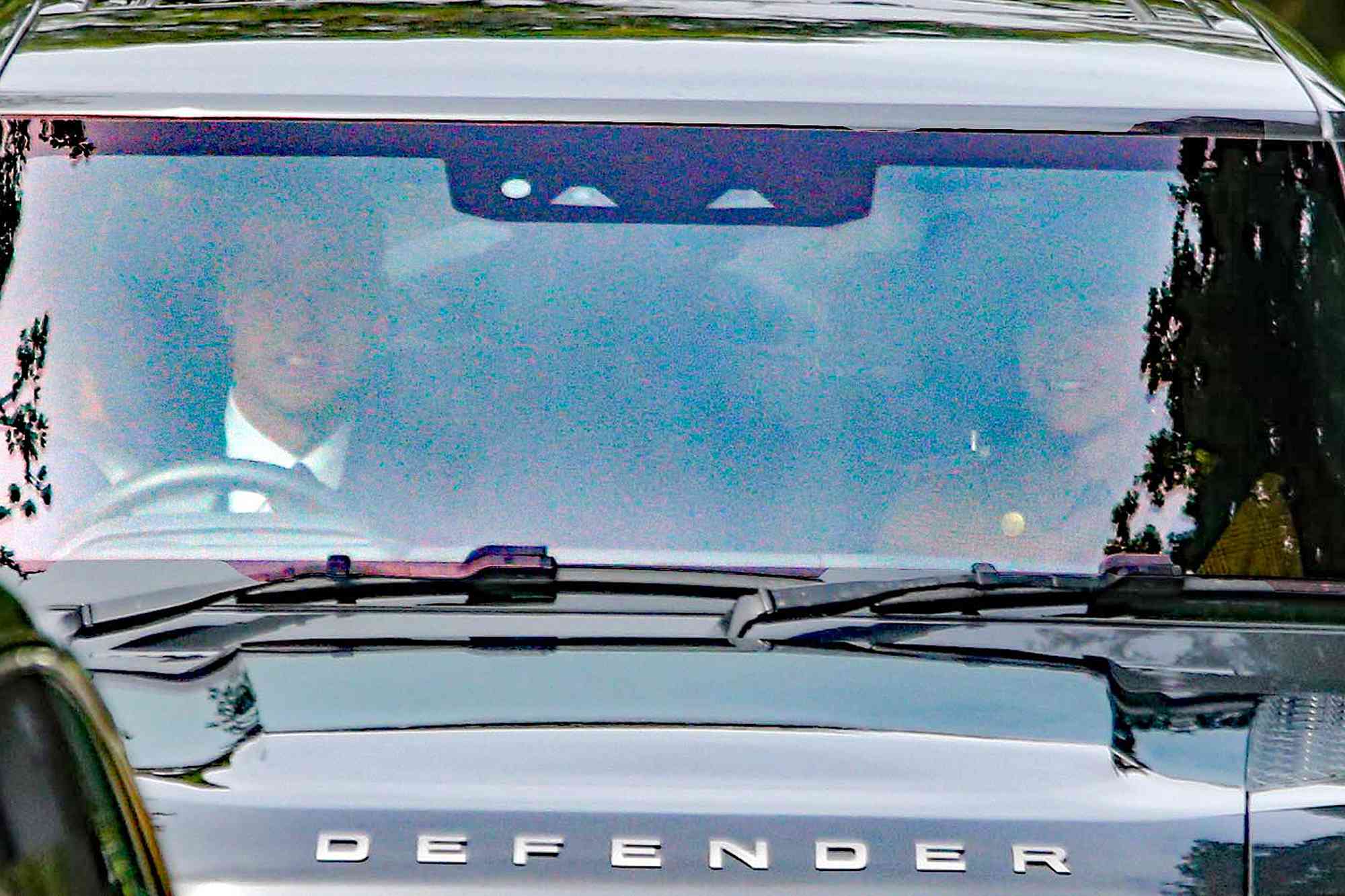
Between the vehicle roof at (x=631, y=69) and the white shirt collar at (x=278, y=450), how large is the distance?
0.42 metres

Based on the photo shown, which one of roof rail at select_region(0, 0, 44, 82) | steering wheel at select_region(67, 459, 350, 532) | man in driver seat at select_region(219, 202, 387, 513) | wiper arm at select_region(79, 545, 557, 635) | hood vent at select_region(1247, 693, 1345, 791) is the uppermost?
roof rail at select_region(0, 0, 44, 82)

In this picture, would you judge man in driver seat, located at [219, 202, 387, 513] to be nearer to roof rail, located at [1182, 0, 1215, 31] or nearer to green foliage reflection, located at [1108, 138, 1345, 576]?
green foliage reflection, located at [1108, 138, 1345, 576]

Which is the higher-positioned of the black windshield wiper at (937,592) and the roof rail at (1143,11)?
the roof rail at (1143,11)

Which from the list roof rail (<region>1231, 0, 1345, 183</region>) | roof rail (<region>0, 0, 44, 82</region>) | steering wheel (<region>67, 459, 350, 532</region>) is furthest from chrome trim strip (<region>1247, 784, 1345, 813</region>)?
roof rail (<region>0, 0, 44, 82</region>)

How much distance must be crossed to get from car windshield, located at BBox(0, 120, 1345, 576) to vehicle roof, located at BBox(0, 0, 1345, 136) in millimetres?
39

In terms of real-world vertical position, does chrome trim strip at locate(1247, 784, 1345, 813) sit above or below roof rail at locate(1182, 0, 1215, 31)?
below

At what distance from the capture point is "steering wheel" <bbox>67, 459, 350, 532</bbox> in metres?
3.25

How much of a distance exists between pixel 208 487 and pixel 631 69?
816 millimetres

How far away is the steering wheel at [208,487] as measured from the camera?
3252 mm

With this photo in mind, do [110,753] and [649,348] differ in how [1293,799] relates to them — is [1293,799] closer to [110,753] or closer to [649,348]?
[649,348]

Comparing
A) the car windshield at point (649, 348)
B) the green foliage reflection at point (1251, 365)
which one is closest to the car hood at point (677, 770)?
the car windshield at point (649, 348)

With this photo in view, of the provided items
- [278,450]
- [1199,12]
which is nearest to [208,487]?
[278,450]

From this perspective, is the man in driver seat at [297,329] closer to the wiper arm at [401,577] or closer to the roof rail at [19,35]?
the wiper arm at [401,577]

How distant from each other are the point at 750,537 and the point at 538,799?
30.4 inches
